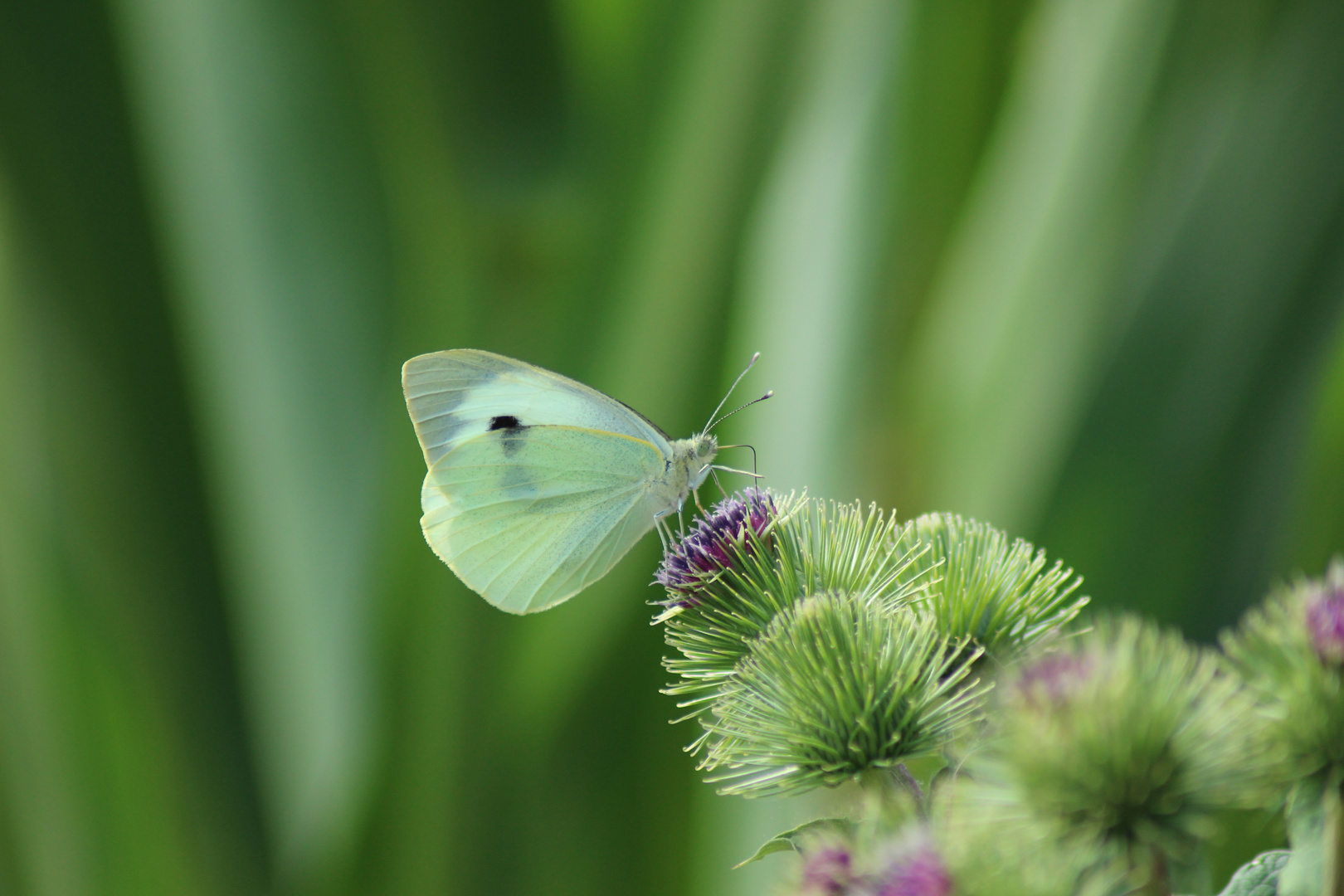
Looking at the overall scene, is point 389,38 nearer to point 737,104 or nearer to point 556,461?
point 737,104

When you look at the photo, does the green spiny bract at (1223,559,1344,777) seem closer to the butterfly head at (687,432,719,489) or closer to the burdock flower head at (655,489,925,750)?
the burdock flower head at (655,489,925,750)

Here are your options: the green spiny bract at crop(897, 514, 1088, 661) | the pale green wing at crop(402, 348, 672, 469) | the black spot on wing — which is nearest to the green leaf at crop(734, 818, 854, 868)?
the green spiny bract at crop(897, 514, 1088, 661)

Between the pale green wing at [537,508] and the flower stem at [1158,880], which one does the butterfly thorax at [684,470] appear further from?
the flower stem at [1158,880]

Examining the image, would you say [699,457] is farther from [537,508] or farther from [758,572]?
[758,572]

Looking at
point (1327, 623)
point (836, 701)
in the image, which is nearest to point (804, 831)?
point (836, 701)

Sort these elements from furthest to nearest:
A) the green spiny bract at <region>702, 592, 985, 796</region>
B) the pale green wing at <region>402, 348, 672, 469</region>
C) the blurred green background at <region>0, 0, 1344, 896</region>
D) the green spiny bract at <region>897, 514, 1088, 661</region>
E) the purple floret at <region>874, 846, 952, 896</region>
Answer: the blurred green background at <region>0, 0, 1344, 896</region> < the pale green wing at <region>402, 348, 672, 469</region> < the green spiny bract at <region>897, 514, 1088, 661</region> < the green spiny bract at <region>702, 592, 985, 796</region> < the purple floret at <region>874, 846, 952, 896</region>
